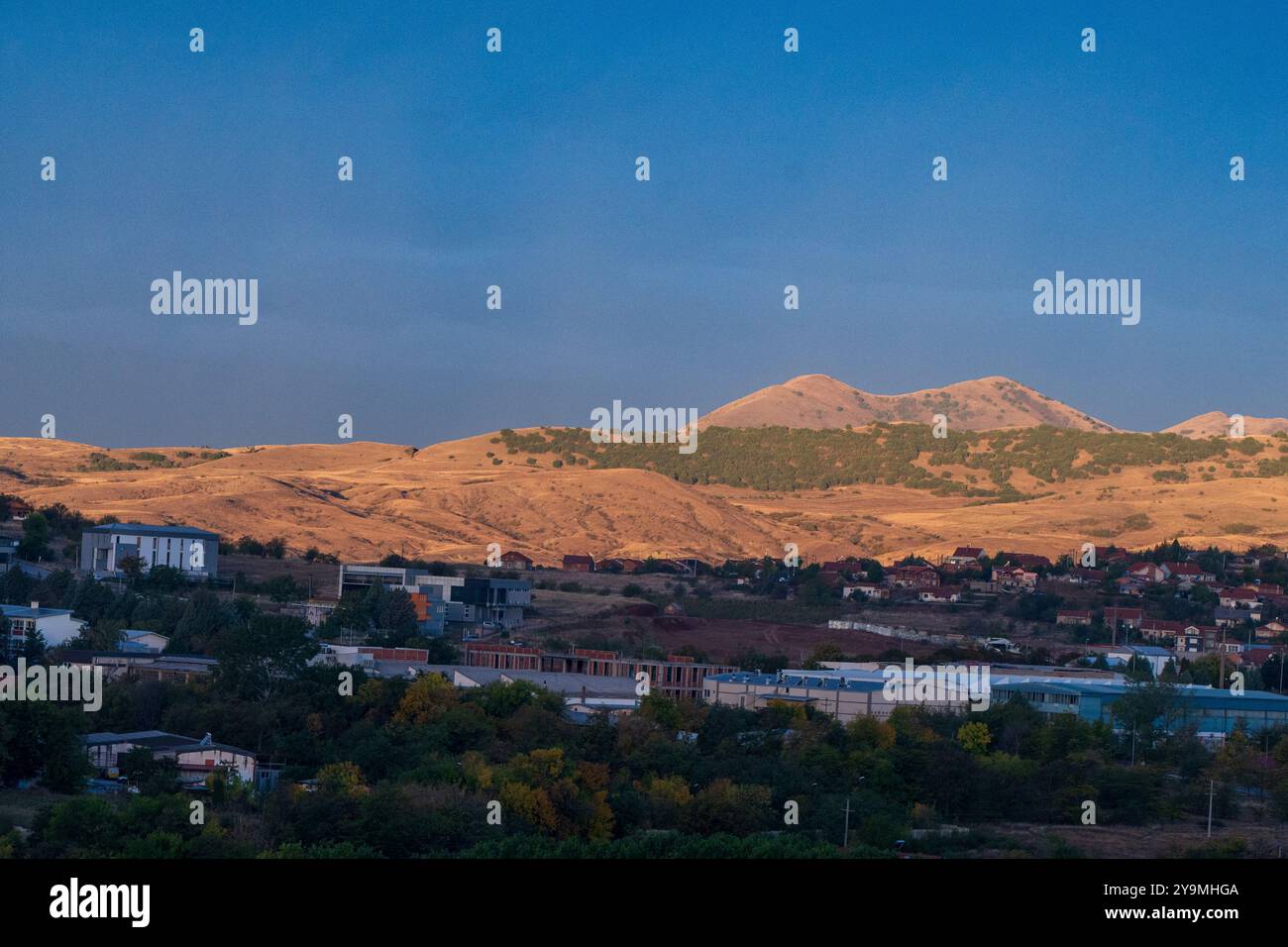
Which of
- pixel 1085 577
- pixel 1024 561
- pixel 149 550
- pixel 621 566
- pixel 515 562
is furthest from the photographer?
pixel 1024 561

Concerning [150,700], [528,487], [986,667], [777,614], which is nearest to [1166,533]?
[528,487]

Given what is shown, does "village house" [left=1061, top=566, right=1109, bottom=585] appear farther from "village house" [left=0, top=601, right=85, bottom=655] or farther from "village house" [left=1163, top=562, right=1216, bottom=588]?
"village house" [left=0, top=601, right=85, bottom=655]

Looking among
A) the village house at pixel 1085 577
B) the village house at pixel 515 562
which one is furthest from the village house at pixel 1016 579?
the village house at pixel 515 562

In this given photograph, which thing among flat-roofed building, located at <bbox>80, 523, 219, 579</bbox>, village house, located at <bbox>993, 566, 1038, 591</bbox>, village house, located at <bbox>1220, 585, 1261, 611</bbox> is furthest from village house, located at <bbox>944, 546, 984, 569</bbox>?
flat-roofed building, located at <bbox>80, 523, 219, 579</bbox>

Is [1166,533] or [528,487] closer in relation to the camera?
[1166,533]

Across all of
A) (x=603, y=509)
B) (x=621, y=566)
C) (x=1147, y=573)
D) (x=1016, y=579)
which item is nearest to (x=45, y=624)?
(x=621, y=566)

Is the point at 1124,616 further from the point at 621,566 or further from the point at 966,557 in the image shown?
the point at 621,566

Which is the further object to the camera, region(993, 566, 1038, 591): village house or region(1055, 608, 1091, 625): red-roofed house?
region(993, 566, 1038, 591): village house

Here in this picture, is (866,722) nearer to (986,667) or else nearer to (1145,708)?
(1145,708)

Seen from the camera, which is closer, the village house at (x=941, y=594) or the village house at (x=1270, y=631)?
the village house at (x=1270, y=631)

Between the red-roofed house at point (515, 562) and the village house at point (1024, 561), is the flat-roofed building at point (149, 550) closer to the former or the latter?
the red-roofed house at point (515, 562)

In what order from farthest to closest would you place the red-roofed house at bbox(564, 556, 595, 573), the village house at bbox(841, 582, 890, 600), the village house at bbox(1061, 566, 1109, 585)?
the red-roofed house at bbox(564, 556, 595, 573)
the village house at bbox(1061, 566, 1109, 585)
the village house at bbox(841, 582, 890, 600)
